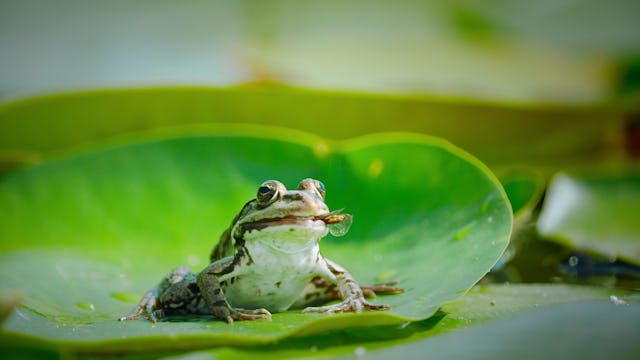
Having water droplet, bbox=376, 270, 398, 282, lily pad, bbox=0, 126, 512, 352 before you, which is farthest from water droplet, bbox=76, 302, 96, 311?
water droplet, bbox=376, 270, 398, 282

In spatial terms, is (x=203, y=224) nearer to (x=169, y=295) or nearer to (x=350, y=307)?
(x=169, y=295)

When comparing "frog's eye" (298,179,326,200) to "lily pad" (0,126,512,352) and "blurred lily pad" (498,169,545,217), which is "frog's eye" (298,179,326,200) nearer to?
"lily pad" (0,126,512,352)

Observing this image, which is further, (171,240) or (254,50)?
(254,50)

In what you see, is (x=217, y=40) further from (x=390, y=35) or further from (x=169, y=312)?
(x=169, y=312)

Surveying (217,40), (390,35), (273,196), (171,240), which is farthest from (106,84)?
(273,196)

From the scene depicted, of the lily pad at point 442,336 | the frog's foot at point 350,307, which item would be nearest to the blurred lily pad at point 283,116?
the frog's foot at point 350,307

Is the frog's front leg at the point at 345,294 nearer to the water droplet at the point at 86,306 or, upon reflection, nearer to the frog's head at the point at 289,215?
the frog's head at the point at 289,215
